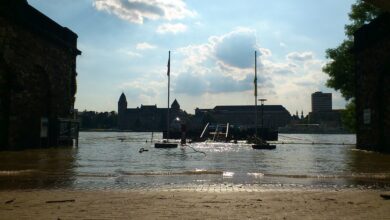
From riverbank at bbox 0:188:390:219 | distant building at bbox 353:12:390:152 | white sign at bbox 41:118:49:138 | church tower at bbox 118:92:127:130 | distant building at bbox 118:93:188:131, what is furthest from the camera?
church tower at bbox 118:92:127:130

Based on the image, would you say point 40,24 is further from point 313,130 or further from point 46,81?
point 313,130

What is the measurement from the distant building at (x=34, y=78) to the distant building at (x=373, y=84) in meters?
21.4

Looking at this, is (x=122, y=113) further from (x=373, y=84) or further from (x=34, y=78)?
(x=373, y=84)

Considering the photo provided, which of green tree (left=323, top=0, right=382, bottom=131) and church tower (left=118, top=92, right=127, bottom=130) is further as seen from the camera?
church tower (left=118, top=92, right=127, bottom=130)

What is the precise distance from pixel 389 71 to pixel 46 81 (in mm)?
22628

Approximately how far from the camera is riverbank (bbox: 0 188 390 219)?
5.73m

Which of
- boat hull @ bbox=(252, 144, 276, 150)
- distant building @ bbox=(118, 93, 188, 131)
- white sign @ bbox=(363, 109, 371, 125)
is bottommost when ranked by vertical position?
boat hull @ bbox=(252, 144, 276, 150)

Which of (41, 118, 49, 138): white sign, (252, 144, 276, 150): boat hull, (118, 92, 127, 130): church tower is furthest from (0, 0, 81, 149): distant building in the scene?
(118, 92, 127, 130): church tower

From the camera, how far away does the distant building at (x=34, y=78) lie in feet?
72.5

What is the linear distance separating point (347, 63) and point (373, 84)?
421 inches

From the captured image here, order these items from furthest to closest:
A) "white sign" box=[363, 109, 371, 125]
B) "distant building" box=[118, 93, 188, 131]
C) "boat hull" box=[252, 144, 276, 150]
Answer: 1. "distant building" box=[118, 93, 188, 131]
2. "boat hull" box=[252, 144, 276, 150]
3. "white sign" box=[363, 109, 371, 125]

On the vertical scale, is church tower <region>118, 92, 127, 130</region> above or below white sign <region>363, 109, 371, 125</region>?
above

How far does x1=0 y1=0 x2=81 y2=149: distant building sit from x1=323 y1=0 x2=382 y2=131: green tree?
23.6 metres

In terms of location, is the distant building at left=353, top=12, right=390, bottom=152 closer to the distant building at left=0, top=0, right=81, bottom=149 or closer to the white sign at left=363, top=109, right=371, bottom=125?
the white sign at left=363, top=109, right=371, bottom=125
